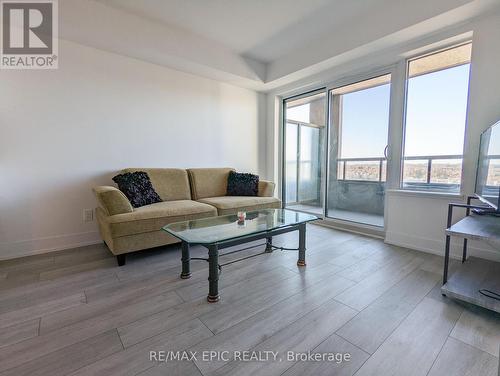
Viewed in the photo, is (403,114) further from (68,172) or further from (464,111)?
(68,172)

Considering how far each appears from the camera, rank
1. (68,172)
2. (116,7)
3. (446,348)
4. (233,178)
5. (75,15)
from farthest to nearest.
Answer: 1. (233,178)
2. (68,172)
3. (116,7)
4. (75,15)
5. (446,348)

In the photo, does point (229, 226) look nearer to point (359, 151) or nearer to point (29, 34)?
point (359, 151)

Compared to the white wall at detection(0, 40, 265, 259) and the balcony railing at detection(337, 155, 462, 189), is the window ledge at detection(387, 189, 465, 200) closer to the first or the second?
the balcony railing at detection(337, 155, 462, 189)

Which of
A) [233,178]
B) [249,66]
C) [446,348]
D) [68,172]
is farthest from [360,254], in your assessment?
[68,172]

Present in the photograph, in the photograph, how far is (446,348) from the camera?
1162 mm

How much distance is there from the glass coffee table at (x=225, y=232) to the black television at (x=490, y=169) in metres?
1.29

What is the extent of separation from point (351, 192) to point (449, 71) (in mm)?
1741

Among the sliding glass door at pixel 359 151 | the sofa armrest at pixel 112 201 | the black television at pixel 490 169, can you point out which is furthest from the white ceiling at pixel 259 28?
the sofa armrest at pixel 112 201

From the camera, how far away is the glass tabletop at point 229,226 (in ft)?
5.43

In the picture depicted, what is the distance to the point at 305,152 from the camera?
4.24 meters

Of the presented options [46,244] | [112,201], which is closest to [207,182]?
[112,201]

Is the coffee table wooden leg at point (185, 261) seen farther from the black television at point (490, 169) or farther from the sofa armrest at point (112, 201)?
the black television at point (490, 169)

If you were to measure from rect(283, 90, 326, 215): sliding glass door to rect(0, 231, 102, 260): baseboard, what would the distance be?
3.05m

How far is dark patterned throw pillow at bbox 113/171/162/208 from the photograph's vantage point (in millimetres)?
2459
